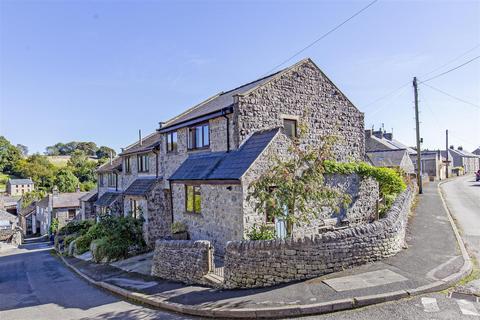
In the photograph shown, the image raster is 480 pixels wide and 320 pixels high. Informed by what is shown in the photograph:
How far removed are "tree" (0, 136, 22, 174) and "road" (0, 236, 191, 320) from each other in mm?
98014

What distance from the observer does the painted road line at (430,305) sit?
6947 millimetres

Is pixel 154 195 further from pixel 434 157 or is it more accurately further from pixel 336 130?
pixel 434 157

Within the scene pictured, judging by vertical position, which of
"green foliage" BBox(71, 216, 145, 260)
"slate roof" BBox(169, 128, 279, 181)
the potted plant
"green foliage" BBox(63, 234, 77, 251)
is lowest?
"green foliage" BBox(63, 234, 77, 251)

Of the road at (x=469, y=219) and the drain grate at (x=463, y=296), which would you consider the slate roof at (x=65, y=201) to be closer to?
the road at (x=469, y=219)

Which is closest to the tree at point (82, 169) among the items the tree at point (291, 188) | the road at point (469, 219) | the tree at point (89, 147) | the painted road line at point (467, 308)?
the tree at point (89, 147)

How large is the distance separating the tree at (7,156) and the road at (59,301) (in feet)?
322

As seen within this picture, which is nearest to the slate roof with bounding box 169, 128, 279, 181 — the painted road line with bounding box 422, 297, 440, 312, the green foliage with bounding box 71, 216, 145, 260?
the green foliage with bounding box 71, 216, 145, 260

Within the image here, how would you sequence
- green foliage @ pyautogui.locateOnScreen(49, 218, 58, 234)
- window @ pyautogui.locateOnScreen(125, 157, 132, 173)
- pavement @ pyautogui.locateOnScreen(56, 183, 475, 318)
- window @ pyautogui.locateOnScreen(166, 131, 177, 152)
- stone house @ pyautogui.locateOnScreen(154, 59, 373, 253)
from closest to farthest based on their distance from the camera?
pavement @ pyautogui.locateOnScreen(56, 183, 475, 318) → stone house @ pyautogui.locateOnScreen(154, 59, 373, 253) → window @ pyautogui.locateOnScreen(166, 131, 177, 152) → window @ pyautogui.locateOnScreen(125, 157, 132, 173) → green foliage @ pyautogui.locateOnScreen(49, 218, 58, 234)

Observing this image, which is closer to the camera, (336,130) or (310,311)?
(310,311)

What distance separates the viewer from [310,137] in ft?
53.9

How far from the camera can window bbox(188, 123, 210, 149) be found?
16.3m

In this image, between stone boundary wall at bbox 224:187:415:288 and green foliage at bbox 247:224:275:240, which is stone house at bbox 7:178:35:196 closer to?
green foliage at bbox 247:224:275:240

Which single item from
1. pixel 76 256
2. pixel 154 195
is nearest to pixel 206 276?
pixel 154 195

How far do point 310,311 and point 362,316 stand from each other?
3.74ft
